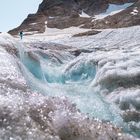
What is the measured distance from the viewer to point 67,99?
10352mm

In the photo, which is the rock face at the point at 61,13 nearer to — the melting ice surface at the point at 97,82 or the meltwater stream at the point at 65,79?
the meltwater stream at the point at 65,79

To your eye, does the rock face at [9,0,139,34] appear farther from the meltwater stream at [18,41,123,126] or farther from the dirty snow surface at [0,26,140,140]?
the dirty snow surface at [0,26,140,140]

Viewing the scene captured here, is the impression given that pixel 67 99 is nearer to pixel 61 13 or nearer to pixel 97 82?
pixel 97 82

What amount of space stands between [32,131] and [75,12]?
122581mm

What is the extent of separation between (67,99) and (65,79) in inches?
755

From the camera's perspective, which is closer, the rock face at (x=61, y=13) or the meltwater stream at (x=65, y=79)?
the meltwater stream at (x=65, y=79)

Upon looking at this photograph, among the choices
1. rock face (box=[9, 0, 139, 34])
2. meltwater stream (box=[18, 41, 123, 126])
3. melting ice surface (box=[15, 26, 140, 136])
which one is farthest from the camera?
rock face (box=[9, 0, 139, 34])

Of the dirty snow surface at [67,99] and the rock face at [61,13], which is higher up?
the dirty snow surface at [67,99]

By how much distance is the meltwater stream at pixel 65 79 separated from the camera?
16.8m

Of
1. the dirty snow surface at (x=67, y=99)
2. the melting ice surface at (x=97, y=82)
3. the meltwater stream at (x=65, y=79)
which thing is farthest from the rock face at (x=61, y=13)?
the dirty snow surface at (x=67, y=99)

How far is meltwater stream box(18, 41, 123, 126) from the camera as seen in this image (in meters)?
16.8

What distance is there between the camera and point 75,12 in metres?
129

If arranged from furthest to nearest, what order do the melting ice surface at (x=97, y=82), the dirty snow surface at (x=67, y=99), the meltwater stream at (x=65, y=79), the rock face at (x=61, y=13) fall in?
the rock face at (x=61, y=13) → the meltwater stream at (x=65, y=79) → the melting ice surface at (x=97, y=82) → the dirty snow surface at (x=67, y=99)

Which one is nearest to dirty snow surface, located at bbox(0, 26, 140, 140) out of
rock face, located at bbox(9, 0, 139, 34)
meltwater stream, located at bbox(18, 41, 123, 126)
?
meltwater stream, located at bbox(18, 41, 123, 126)
